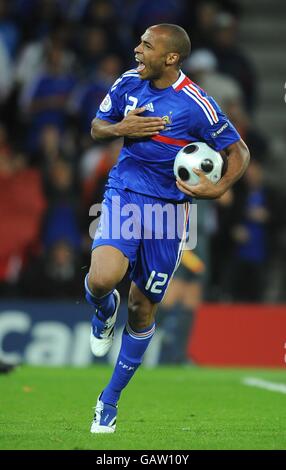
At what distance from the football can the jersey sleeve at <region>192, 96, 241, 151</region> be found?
0.31ft

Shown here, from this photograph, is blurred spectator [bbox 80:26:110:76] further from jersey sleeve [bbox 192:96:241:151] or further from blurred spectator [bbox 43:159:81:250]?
jersey sleeve [bbox 192:96:241:151]

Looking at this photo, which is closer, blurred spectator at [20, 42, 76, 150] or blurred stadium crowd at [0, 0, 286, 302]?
blurred stadium crowd at [0, 0, 286, 302]

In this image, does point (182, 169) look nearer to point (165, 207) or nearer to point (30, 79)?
point (165, 207)

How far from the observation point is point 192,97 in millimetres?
7344

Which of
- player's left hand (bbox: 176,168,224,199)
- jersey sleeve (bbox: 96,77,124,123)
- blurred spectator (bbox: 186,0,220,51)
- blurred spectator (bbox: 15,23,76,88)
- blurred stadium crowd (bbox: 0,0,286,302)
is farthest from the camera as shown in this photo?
blurred spectator (bbox: 186,0,220,51)

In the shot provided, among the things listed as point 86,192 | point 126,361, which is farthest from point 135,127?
point 86,192

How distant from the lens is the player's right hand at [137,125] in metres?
7.16

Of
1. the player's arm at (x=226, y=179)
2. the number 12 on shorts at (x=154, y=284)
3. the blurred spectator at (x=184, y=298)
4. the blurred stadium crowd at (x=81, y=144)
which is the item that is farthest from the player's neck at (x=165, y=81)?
the blurred stadium crowd at (x=81, y=144)

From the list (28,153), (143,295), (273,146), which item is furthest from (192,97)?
(273,146)

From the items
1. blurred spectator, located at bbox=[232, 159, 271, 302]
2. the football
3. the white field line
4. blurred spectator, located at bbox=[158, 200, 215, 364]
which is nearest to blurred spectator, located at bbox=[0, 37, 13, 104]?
blurred spectator, located at bbox=[232, 159, 271, 302]

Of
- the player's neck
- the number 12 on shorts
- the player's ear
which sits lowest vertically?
the number 12 on shorts

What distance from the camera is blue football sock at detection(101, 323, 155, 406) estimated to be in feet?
23.5

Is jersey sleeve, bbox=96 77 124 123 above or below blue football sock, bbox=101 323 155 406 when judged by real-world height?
above

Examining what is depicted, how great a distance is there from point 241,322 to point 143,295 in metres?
6.60
